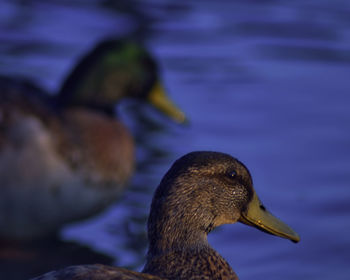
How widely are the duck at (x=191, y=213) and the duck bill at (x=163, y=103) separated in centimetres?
313

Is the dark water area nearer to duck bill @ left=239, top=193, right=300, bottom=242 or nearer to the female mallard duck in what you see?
the female mallard duck

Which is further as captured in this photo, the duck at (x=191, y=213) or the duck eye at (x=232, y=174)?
the duck eye at (x=232, y=174)

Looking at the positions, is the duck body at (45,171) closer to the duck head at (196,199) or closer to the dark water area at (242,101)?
the dark water area at (242,101)

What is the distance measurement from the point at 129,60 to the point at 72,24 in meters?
2.99

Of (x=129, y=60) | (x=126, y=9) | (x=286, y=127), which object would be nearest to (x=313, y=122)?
(x=286, y=127)

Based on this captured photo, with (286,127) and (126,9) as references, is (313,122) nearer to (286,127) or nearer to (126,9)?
(286,127)

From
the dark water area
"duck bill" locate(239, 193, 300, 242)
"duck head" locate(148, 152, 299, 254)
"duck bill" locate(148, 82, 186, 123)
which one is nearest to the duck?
"duck head" locate(148, 152, 299, 254)

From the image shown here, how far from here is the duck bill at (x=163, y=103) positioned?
7.12 m

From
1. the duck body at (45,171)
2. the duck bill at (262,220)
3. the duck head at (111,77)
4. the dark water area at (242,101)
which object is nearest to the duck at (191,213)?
the duck bill at (262,220)

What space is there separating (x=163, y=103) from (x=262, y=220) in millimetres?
3106

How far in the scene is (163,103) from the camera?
714 centimetres

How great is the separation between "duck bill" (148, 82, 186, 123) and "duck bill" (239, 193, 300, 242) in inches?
120

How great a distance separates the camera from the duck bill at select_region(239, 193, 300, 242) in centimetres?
412

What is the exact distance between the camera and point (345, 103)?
8.06 m
